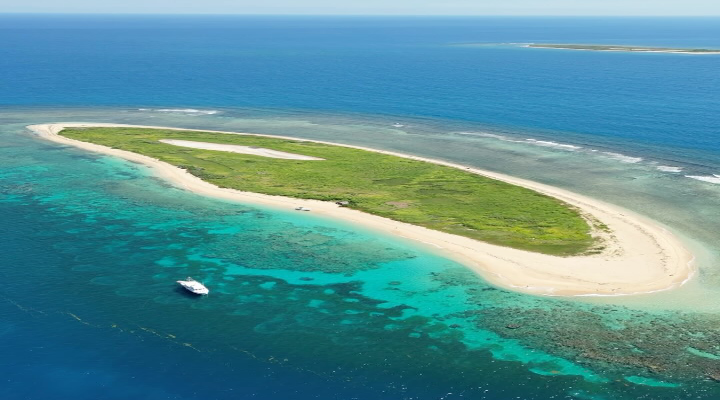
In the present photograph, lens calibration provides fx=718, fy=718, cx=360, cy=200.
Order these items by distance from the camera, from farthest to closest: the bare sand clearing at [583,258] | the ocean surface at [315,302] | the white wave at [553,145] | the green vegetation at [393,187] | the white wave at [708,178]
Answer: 1. the white wave at [553,145]
2. the white wave at [708,178]
3. the green vegetation at [393,187]
4. the bare sand clearing at [583,258]
5. the ocean surface at [315,302]

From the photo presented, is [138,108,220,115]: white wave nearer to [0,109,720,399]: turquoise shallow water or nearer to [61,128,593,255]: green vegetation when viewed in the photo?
[61,128,593,255]: green vegetation

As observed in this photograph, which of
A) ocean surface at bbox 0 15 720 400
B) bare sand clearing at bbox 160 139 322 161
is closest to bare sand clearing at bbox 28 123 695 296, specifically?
Answer: ocean surface at bbox 0 15 720 400

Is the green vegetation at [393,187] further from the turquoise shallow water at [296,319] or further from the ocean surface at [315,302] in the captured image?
the turquoise shallow water at [296,319]

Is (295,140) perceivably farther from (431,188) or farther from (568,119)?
(568,119)

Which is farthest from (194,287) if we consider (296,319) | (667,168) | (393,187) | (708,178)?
(667,168)

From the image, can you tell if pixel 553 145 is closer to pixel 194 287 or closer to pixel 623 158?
pixel 623 158

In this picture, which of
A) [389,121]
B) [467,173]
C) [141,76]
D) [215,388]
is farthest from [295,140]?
[141,76]

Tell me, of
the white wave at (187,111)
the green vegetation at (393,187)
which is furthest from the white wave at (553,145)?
the white wave at (187,111)
